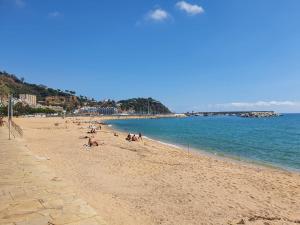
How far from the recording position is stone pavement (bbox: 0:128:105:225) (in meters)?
5.79

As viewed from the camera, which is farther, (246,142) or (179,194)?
(246,142)

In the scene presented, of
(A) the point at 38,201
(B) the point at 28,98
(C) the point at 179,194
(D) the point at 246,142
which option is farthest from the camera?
(B) the point at 28,98

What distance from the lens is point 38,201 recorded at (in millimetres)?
6879

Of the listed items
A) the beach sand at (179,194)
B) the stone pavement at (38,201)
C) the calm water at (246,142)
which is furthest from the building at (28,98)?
the stone pavement at (38,201)

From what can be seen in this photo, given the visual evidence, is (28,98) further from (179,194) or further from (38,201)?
(38,201)

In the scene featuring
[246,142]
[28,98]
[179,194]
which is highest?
[28,98]

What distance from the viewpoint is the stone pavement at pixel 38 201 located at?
5789 millimetres

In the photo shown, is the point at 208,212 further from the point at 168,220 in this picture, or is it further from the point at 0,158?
the point at 0,158

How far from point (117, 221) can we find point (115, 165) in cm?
863

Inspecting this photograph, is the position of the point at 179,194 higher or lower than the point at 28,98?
lower

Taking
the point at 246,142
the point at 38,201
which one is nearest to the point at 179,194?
the point at 38,201

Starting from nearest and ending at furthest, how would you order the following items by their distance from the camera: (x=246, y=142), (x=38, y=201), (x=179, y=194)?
(x=38, y=201) → (x=179, y=194) → (x=246, y=142)

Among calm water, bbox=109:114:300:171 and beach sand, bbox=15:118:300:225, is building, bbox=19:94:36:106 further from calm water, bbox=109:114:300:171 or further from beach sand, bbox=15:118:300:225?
beach sand, bbox=15:118:300:225

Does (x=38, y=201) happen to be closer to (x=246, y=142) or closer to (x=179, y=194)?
(x=179, y=194)
